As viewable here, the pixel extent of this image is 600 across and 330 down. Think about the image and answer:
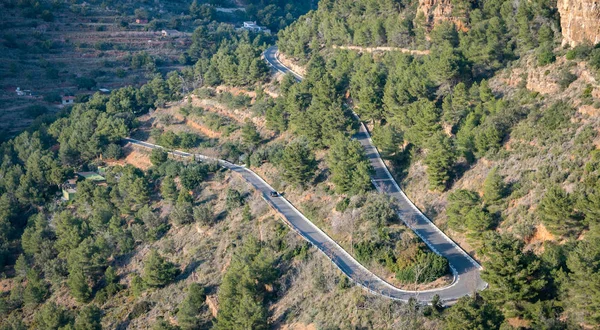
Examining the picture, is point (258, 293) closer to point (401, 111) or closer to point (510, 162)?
point (510, 162)

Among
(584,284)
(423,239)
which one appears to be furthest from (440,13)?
(584,284)

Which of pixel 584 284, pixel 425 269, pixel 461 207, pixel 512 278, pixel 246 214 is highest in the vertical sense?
pixel 584 284

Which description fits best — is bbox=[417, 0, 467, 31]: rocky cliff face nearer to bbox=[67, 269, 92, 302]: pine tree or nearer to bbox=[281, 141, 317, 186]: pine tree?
bbox=[281, 141, 317, 186]: pine tree

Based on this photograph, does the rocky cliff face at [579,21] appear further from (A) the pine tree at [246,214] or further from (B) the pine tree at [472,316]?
(A) the pine tree at [246,214]

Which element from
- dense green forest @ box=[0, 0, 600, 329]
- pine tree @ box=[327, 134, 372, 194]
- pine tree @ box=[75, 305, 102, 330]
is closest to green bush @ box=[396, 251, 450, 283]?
dense green forest @ box=[0, 0, 600, 329]

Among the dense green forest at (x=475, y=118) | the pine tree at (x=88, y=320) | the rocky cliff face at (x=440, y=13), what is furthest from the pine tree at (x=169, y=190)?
the rocky cliff face at (x=440, y=13)

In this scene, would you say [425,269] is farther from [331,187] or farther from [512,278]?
[331,187]
